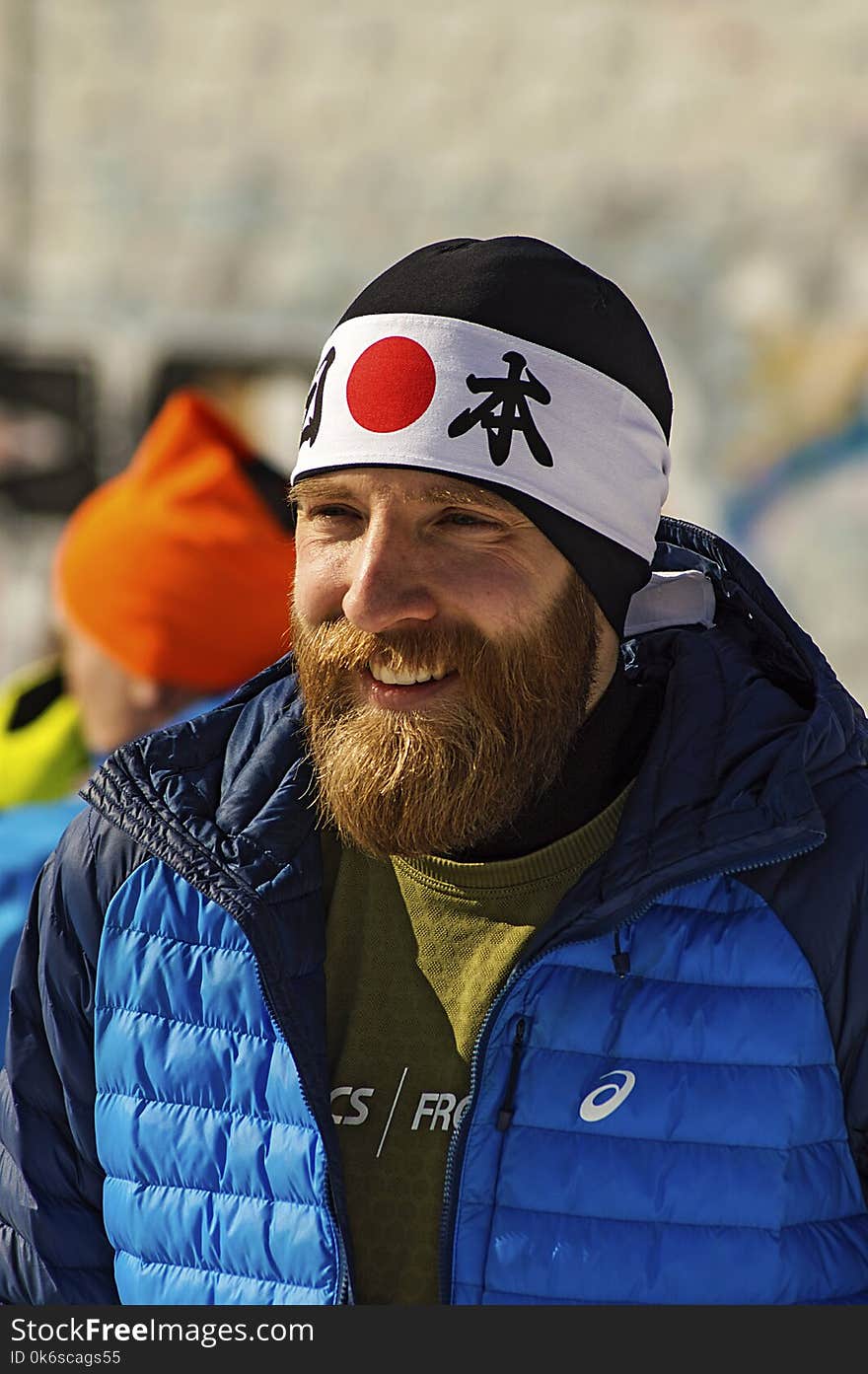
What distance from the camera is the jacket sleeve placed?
200 cm

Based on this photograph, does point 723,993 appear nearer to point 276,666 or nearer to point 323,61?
point 276,666

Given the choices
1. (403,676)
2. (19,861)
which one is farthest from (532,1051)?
(19,861)

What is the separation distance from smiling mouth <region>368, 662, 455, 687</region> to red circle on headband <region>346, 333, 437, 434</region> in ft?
0.97

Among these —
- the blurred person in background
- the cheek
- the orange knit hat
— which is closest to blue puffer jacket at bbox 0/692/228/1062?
the blurred person in background

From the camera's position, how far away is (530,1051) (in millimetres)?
1824

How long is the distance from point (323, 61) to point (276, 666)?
4.00 metres

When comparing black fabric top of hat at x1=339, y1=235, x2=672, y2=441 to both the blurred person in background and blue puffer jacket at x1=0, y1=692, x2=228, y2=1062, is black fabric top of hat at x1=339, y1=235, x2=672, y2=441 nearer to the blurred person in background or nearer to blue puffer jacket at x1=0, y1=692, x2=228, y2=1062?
blue puffer jacket at x1=0, y1=692, x2=228, y2=1062

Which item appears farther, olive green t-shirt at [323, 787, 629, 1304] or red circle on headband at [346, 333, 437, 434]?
red circle on headband at [346, 333, 437, 434]

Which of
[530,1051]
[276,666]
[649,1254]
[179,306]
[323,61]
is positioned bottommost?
[649,1254]

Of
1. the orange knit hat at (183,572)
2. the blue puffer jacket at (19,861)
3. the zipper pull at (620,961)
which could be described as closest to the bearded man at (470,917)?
the zipper pull at (620,961)

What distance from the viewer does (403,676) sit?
194 centimetres

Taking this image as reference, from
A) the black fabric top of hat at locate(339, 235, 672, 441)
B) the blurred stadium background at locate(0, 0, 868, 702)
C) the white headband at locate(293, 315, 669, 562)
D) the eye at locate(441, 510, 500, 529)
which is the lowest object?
the eye at locate(441, 510, 500, 529)

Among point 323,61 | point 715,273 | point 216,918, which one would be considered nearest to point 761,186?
point 715,273

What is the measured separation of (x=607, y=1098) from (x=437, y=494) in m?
0.75
